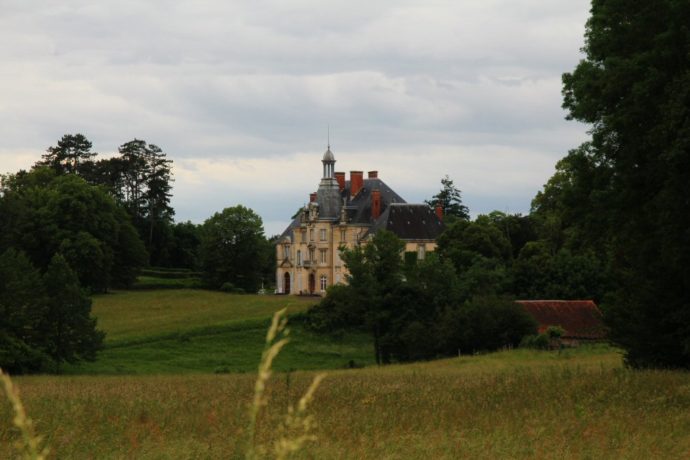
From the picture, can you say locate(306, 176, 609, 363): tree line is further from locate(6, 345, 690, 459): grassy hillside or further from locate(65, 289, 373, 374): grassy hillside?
locate(6, 345, 690, 459): grassy hillside

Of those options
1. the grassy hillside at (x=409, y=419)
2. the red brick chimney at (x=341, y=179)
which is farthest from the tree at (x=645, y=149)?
the red brick chimney at (x=341, y=179)

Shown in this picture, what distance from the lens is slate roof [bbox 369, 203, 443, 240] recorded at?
109m

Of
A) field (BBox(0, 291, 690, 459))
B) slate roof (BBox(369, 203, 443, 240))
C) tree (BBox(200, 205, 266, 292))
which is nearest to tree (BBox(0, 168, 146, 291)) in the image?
tree (BBox(200, 205, 266, 292))

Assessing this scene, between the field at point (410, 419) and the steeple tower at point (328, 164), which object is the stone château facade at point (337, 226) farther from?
the field at point (410, 419)

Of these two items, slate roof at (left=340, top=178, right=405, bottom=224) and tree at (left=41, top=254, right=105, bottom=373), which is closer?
tree at (left=41, top=254, right=105, bottom=373)

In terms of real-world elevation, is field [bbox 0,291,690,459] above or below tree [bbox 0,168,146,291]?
below

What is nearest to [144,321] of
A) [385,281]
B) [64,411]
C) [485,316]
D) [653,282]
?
[385,281]

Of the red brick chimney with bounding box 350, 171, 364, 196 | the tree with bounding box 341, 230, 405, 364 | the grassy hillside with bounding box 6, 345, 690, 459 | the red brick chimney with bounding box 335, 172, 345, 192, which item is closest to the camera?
the grassy hillside with bounding box 6, 345, 690, 459

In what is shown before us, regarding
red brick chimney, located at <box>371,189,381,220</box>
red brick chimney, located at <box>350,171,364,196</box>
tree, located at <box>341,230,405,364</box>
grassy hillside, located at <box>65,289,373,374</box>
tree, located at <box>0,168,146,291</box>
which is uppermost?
red brick chimney, located at <box>350,171,364,196</box>

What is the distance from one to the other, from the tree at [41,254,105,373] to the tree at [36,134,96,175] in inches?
2872

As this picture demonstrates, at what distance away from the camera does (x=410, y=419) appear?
1758 centimetres

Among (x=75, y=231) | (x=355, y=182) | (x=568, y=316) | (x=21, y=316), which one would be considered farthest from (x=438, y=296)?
(x=355, y=182)

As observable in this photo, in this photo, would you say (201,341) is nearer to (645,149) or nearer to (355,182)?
(355,182)

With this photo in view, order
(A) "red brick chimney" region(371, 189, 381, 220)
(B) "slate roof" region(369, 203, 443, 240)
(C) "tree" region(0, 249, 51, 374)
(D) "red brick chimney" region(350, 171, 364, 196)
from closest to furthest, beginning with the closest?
(C) "tree" region(0, 249, 51, 374), (B) "slate roof" region(369, 203, 443, 240), (A) "red brick chimney" region(371, 189, 381, 220), (D) "red brick chimney" region(350, 171, 364, 196)
